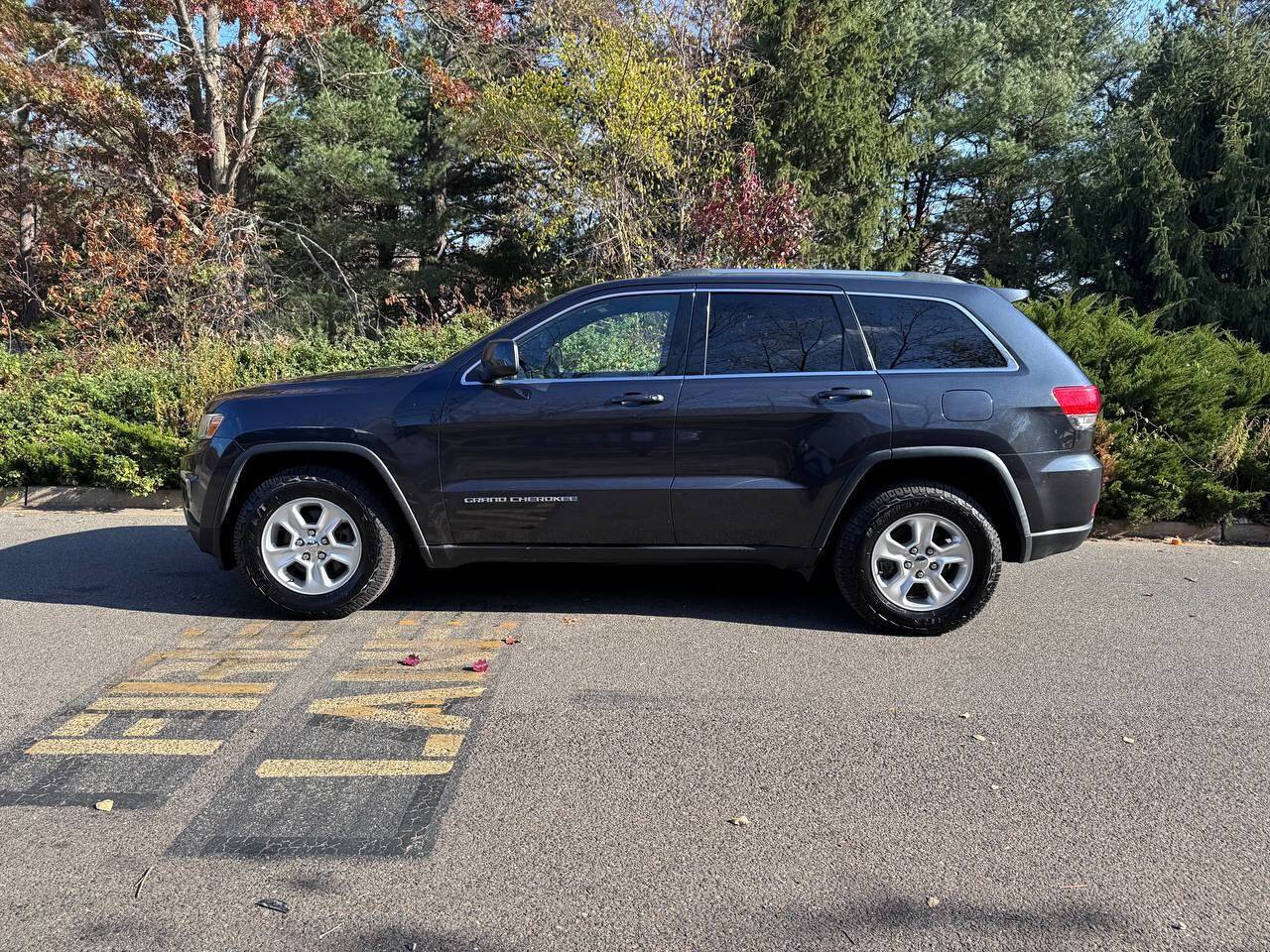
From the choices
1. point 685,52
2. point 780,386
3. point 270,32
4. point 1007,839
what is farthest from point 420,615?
point 270,32

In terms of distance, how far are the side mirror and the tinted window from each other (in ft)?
3.37

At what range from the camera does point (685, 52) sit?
13328 mm

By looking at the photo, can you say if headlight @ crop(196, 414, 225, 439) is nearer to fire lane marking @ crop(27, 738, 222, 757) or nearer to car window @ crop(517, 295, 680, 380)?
car window @ crop(517, 295, 680, 380)

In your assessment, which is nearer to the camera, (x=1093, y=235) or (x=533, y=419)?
(x=533, y=419)

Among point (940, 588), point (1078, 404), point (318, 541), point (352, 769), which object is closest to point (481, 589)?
point (318, 541)

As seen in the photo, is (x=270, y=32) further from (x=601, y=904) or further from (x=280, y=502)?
(x=601, y=904)

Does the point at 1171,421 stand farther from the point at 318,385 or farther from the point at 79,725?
the point at 79,725

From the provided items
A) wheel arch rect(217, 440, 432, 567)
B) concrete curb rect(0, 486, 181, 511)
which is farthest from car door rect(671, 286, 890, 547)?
concrete curb rect(0, 486, 181, 511)

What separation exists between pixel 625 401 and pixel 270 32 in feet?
44.3

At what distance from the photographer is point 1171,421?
7547 mm

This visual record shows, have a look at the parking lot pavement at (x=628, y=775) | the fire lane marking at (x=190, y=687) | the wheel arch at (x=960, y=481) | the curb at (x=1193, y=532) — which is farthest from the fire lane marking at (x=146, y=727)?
the curb at (x=1193, y=532)

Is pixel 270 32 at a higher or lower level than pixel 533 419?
higher

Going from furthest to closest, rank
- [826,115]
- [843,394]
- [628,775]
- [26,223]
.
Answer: [26,223] < [826,115] < [843,394] < [628,775]

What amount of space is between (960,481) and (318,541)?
3.52 metres
